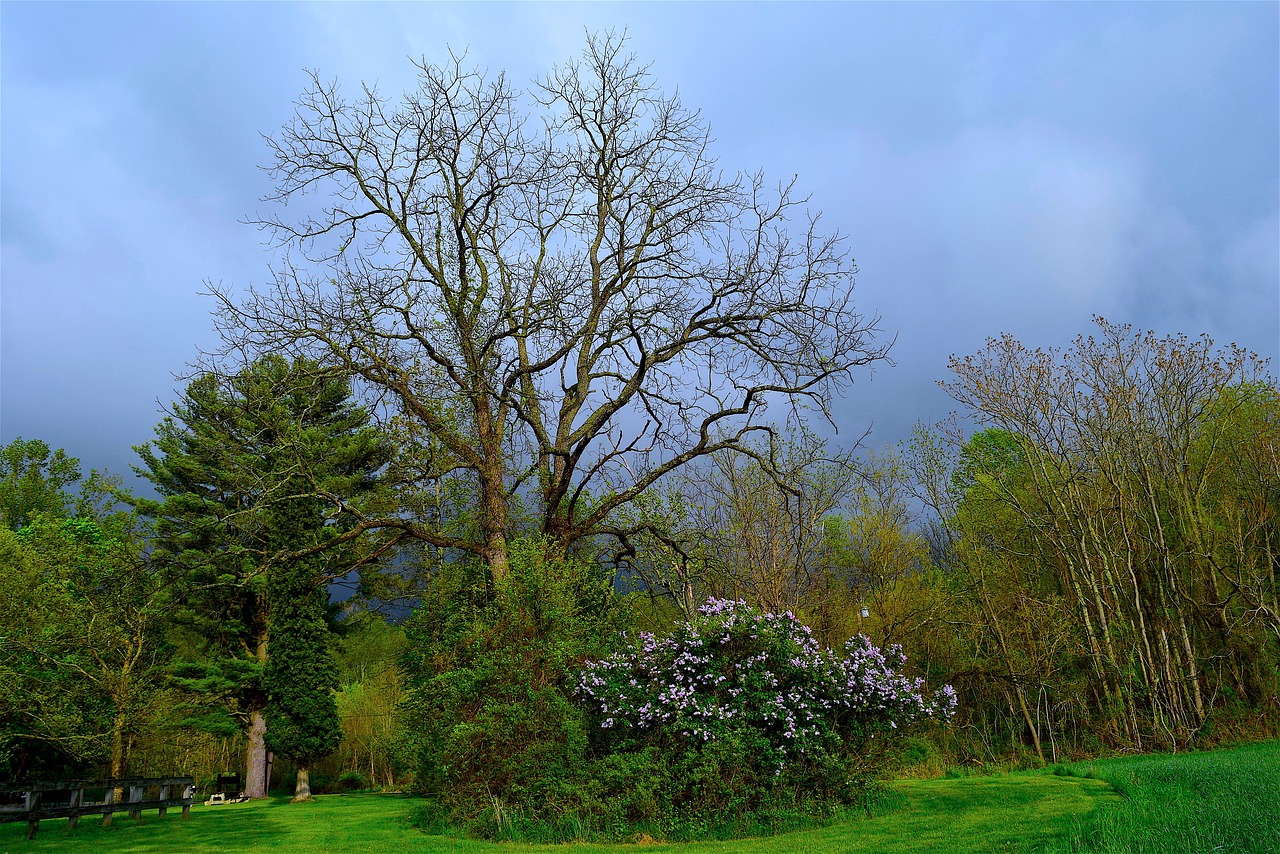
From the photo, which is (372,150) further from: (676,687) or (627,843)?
(627,843)

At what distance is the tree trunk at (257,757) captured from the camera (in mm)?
24188

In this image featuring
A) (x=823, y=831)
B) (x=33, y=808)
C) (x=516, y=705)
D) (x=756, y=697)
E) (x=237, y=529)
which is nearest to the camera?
(x=823, y=831)

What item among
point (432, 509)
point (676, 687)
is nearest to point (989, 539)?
point (676, 687)

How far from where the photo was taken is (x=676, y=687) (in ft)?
31.6

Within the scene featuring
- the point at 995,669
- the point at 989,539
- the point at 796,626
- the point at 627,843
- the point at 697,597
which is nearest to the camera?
the point at 627,843

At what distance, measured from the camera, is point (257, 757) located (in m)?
24.4

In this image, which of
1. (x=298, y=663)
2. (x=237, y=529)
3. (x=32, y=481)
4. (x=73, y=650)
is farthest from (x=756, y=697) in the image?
(x=32, y=481)

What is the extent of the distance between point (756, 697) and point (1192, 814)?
451 cm

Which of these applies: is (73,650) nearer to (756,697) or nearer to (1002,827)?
(756,697)

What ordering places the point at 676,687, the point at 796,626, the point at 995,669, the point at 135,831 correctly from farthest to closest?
the point at 995,669 → the point at 135,831 → the point at 796,626 → the point at 676,687

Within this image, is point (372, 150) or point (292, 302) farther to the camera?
point (372, 150)

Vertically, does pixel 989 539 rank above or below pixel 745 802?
above

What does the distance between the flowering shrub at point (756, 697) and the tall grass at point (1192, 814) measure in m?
2.68

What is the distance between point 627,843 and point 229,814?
41.5ft
